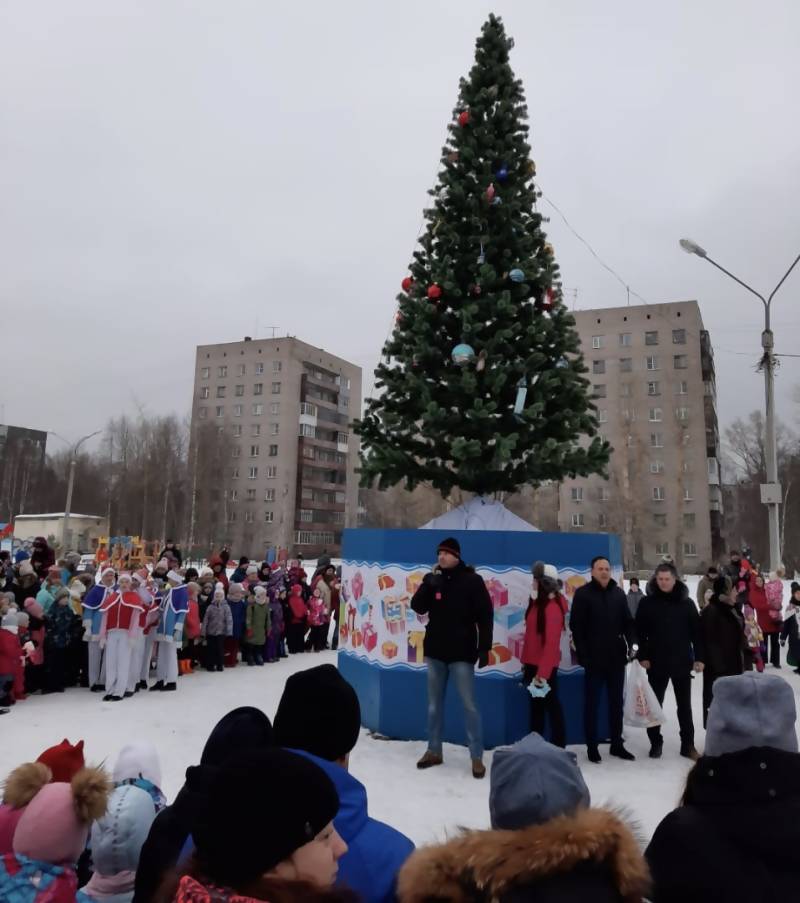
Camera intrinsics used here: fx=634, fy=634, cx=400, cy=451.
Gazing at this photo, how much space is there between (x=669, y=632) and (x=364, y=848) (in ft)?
18.8

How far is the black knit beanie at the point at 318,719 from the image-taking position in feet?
8.87

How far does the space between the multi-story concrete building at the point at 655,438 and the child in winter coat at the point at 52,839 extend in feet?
141

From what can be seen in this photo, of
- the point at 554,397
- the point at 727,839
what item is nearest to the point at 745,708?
the point at 727,839

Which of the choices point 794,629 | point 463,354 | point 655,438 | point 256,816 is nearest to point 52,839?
point 256,816

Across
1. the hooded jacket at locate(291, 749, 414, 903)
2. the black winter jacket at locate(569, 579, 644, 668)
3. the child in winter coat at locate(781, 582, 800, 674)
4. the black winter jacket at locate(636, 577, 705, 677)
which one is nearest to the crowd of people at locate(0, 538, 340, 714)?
the black winter jacket at locate(569, 579, 644, 668)

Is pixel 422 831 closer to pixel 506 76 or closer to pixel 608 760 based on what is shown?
pixel 608 760

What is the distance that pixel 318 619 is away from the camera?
14672 millimetres

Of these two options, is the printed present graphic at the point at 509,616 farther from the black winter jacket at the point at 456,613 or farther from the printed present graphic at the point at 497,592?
the black winter jacket at the point at 456,613

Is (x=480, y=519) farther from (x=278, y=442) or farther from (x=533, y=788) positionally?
(x=278, y=442)

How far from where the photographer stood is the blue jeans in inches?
247

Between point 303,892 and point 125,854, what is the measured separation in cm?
190

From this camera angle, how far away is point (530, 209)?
9.56m

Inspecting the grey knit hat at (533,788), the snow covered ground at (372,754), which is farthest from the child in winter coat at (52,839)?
the snow covered ground at (372,754)

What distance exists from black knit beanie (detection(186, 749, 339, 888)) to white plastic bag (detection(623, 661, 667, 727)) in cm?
614
